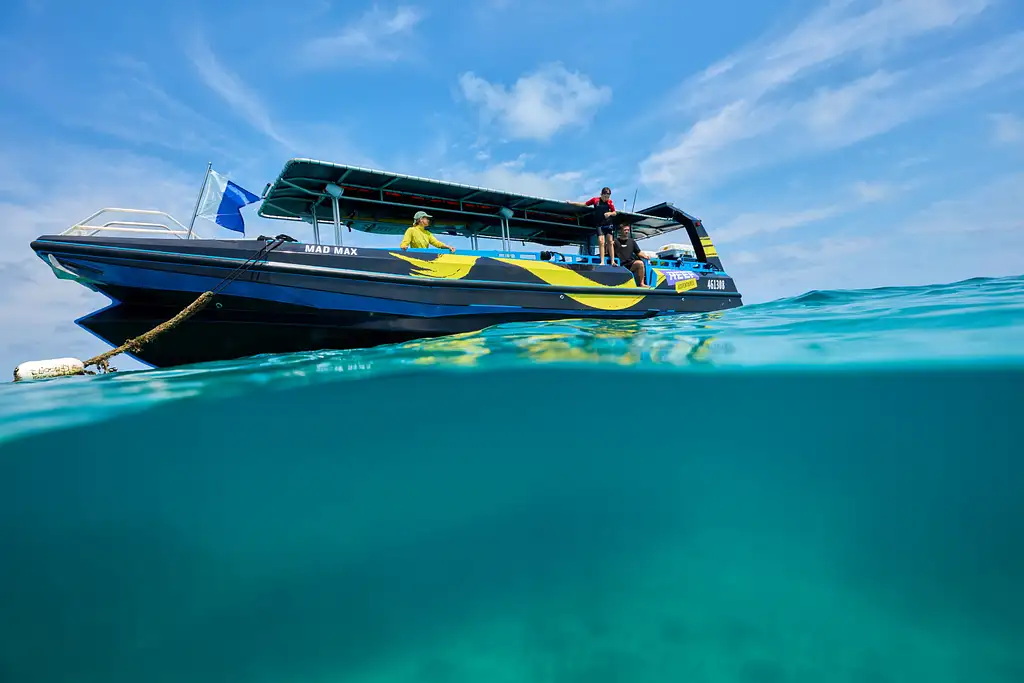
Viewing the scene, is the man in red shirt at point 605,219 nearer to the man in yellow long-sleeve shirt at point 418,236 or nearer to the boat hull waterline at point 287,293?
the boat hull waterline at point 287,293

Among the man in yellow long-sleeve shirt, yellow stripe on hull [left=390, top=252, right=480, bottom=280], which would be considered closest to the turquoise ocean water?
yellow stripe on hull [left=390, top=252, right=480, bottom=280]

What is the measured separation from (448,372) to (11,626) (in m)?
3.01

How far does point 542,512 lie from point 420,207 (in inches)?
287

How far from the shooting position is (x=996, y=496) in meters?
→ 2.87

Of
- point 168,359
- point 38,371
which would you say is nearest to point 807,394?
point 168,359

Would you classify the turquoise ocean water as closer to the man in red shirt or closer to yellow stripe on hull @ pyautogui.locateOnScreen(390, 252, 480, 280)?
yellow stripe on hull @ pyautogui.locateOnScreen(390, 252, 480, 280)

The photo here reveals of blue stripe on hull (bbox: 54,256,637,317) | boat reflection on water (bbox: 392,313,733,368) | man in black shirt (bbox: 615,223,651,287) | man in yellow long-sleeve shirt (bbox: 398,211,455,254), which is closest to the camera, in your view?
boat reflection on water (bbox: 392,313,733,368)

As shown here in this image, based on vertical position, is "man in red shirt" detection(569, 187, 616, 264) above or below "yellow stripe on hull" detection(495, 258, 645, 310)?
above

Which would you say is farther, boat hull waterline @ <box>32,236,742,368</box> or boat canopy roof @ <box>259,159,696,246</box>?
boat canopy roof @ <box>259,159,696,246</box>

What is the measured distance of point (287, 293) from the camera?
19.6 feet

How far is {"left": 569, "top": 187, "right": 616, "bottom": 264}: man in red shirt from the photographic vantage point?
8.76m

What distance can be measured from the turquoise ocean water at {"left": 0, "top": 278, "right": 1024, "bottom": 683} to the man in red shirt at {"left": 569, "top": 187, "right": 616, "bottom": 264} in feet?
13.2

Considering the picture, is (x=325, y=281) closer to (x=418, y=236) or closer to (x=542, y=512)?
(x=418, y=236)

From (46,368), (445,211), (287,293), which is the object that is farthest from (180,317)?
(445,211)
